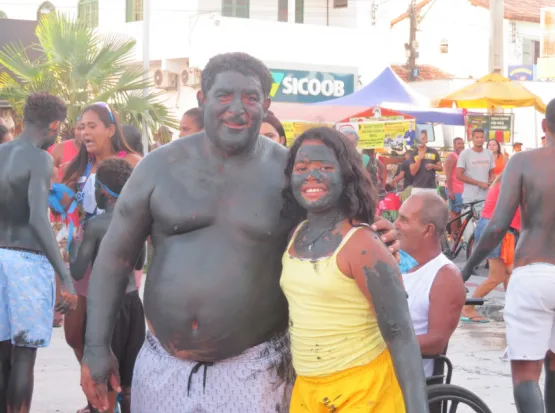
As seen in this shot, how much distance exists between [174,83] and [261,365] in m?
23.5

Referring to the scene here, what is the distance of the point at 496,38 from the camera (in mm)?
18703

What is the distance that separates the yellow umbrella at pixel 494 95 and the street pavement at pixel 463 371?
298 inches

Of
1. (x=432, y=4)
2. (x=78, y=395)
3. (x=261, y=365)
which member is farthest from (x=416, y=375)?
(x=432, y=4)

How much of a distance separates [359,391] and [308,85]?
79.3 ft

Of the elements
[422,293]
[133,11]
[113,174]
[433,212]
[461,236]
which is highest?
[133,11]

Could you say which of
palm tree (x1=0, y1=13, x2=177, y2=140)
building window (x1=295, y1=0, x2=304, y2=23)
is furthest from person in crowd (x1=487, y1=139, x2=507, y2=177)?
building window (x1=295, y1=0, x2=304, y2=23)

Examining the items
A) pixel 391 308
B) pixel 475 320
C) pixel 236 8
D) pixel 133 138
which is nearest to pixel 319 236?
pixel 391 308

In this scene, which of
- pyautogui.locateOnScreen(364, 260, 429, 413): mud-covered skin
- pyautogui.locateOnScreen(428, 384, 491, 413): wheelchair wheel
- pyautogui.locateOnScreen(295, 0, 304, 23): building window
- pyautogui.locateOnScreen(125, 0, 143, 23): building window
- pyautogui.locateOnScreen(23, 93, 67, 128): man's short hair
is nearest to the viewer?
pyautogui.locateOnScreen(364, 260, 429, 413): mud-covered skin

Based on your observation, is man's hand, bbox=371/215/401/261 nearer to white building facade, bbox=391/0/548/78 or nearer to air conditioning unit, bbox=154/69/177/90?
air conditioning unit, bbox=154/69/177/90

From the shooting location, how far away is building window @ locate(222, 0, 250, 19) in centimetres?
2756

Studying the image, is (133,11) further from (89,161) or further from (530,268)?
(530,268)

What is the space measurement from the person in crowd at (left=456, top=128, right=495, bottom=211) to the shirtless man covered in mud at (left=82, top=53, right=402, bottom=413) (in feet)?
38.1

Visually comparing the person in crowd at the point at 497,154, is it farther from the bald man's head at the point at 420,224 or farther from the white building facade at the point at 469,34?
the white building facade at the point at 469,34

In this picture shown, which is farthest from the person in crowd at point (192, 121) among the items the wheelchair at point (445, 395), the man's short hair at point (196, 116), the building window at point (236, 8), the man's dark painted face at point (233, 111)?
the building window at point (236, 8)
